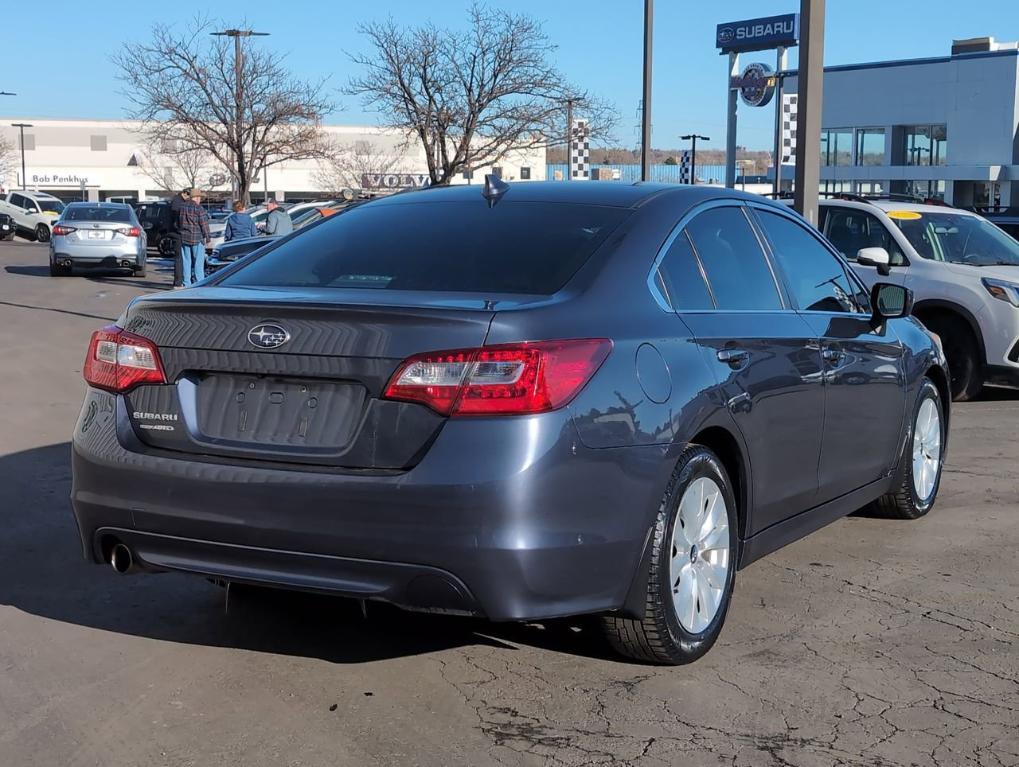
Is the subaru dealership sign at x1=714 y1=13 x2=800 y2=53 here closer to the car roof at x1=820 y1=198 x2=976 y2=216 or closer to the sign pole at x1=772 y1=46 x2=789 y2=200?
the sign pole at x1=772 y1=46 x2=789 y2=200

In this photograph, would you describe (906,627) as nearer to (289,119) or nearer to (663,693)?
(663,693)

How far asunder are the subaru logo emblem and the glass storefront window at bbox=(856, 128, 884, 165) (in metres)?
51.9

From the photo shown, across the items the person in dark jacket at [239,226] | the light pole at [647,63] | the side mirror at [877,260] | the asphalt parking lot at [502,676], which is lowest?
the asphalt parking lot at [502,676]

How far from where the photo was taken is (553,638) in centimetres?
454

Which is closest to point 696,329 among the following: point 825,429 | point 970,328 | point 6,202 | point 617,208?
point 617,208

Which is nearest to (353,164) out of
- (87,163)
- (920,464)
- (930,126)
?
(87,163)

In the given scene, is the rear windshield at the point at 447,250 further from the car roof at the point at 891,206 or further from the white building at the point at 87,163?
the white building at the point at 87,163

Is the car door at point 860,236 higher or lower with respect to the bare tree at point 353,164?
lower

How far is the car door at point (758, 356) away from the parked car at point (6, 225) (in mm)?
46099

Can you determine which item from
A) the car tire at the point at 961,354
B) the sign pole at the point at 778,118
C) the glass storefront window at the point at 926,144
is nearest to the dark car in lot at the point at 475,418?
the car tire at the point at 961,354

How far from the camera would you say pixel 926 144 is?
50.8m

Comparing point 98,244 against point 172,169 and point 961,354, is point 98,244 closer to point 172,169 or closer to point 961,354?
point 961,354

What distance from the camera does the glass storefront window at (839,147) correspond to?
53.2 metres

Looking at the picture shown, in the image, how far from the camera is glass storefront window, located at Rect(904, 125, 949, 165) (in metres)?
50.1
